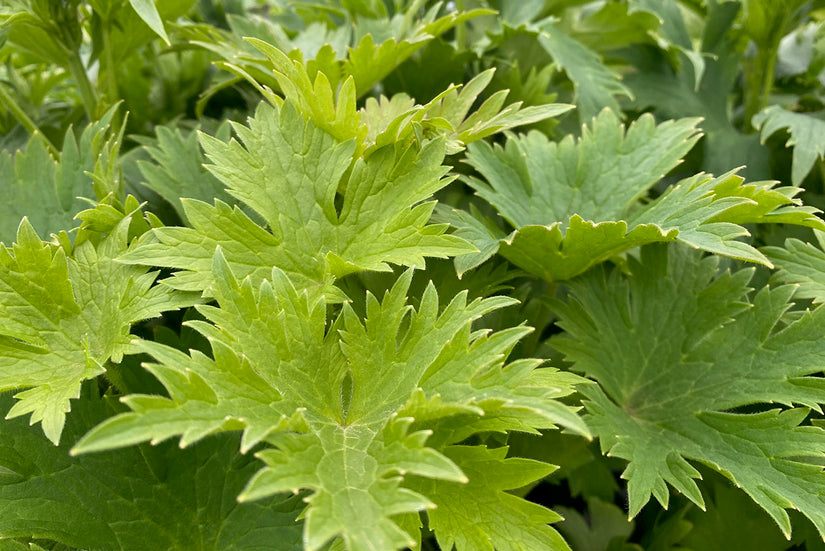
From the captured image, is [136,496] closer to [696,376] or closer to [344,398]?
[344,398]

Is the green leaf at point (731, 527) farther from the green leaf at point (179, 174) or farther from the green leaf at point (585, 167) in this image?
the green leaf at point (179, 174)

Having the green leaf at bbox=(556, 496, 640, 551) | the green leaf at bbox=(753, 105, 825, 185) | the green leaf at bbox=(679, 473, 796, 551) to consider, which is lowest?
the green leaf at bbox=(556, 496, 640, 551)

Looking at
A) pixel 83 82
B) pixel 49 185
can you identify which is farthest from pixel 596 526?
pixel 83 82

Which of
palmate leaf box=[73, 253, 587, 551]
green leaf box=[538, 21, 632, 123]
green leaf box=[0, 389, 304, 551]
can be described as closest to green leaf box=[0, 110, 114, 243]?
green leaf box=[0, 389, 304, 551]

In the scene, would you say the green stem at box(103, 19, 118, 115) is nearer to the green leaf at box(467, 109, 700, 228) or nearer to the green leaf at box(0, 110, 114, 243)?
the green leaf at box(0, 110, 114, 243)

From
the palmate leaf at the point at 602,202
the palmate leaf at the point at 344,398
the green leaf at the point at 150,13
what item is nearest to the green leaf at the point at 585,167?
the palmate leaf at the point at 602,202

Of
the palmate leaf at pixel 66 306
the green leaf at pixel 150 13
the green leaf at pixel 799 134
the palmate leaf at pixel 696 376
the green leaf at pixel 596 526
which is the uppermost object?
the green leaf at pixel 150 13

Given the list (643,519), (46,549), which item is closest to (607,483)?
(643,519)

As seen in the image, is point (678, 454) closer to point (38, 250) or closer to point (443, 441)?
point (443, 441)
